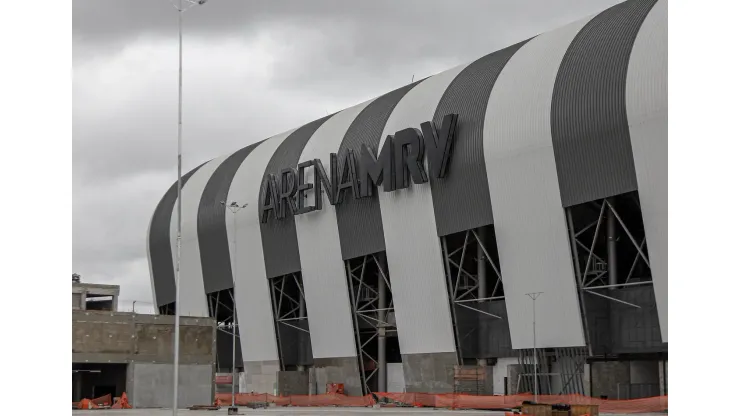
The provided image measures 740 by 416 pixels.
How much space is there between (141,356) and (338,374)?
19895mm

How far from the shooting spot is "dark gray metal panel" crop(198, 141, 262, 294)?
91.6m

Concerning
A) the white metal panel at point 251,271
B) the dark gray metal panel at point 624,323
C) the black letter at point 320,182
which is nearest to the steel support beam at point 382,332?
the black letter at point 320,182

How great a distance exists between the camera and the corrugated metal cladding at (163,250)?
341 ft

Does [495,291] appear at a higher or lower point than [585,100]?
lower

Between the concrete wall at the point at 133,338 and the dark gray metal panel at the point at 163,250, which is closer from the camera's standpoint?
the concrete wall at the point at 133,338

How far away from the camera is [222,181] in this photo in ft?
313

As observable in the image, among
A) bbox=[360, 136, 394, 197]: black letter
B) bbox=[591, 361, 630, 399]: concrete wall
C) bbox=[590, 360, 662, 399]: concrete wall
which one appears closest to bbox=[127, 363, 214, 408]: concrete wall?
bbox=[360, 136, 394, 197]: black letter

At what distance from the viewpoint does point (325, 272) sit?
78.2m

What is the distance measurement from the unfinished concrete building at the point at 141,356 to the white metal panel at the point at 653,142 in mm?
30172

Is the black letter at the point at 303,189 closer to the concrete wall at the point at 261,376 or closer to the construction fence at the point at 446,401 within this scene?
the construction fence at the point at 446,401
